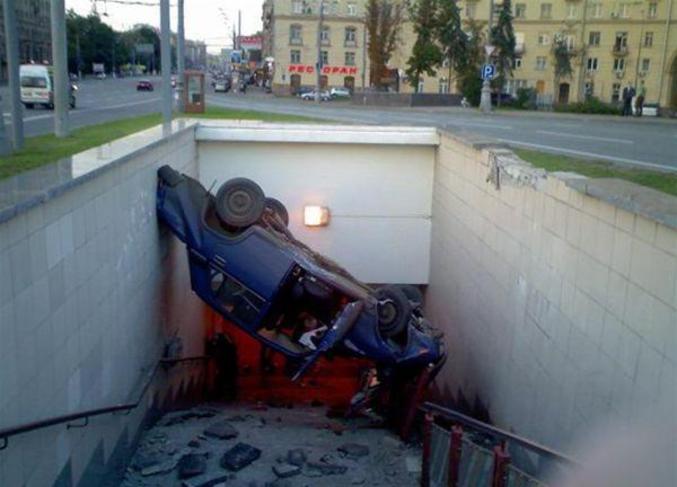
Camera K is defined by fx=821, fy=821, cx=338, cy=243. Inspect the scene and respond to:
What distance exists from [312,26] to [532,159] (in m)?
67.9

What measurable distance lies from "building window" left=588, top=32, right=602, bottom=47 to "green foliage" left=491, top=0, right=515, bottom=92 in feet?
32.8

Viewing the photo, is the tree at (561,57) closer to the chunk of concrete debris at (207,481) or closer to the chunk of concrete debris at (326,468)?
the chunk of concrete debris at (326,468)

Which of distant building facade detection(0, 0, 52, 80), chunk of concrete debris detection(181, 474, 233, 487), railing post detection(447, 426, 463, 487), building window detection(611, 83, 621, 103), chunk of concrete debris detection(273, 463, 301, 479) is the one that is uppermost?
distant building facade detection(0, 0, 52, 80)

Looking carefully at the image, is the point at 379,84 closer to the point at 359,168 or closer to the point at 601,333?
the point at 359,168

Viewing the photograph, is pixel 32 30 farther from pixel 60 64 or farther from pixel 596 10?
pixel 596 10

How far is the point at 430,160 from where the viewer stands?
44.2 feet

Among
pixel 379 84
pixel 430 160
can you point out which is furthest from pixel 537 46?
pixel 430 160

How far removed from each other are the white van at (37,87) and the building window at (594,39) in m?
46.1

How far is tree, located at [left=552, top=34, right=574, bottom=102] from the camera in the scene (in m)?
63.9

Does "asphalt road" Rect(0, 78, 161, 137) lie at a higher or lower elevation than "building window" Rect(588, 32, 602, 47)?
lower

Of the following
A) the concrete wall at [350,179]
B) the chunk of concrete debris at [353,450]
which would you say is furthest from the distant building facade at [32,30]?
the chunk of concrete debris at [353,450]

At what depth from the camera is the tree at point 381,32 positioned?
5853 cm

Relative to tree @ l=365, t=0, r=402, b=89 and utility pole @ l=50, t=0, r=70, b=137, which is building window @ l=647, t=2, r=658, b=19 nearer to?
tree @ l=365, t=0, r=402, b=89

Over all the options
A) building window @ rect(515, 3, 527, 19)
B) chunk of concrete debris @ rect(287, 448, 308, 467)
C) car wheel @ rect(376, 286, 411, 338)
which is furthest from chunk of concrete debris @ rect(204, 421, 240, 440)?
building window @ rect(515, 3, 527, 19)
